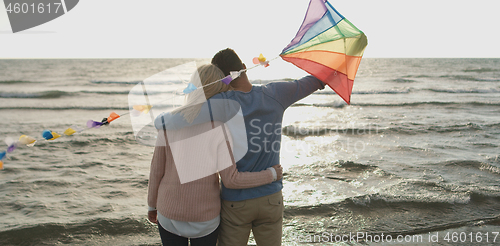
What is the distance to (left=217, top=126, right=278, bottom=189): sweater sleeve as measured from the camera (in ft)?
5.99

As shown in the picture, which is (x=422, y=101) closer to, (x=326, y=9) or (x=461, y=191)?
(x=461, y=191)

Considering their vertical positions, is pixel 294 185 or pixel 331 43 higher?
pixel 331 43

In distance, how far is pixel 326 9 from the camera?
233 cm

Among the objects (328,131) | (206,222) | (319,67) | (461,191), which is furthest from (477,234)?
(328,131)

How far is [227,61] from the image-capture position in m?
1.94

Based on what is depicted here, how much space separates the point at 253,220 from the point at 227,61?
103cm

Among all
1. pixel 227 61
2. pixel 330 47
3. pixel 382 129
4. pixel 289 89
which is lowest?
pixel 382 129

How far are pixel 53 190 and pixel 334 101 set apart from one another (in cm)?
1262

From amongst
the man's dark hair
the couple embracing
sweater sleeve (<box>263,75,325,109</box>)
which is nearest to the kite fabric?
sweater sleeve (<box>263,75,325,109</box>)

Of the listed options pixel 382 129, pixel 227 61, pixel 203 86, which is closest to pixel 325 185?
pixel 227 61

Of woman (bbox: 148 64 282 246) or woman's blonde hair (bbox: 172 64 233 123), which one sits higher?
woman's blonde hair (bbox: 172 64 233 123)

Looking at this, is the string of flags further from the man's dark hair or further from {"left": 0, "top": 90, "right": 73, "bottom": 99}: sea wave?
{"left": 0, "top": 90, "right": 73, "bottom": 99}: sea wave

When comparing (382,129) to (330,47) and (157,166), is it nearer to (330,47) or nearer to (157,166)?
(330,47)

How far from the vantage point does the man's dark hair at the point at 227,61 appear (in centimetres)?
194
